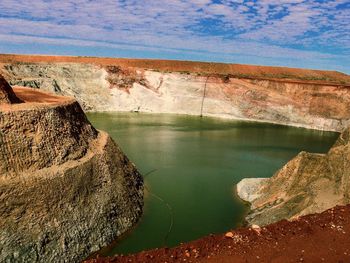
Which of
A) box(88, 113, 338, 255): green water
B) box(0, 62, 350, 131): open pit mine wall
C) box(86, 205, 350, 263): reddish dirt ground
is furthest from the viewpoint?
box(0, 62, 350, 131): open pit mine wall

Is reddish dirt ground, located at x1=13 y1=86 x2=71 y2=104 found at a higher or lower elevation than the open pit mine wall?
higher

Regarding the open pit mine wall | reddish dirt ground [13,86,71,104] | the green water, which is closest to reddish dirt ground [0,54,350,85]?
the open pit mine wall

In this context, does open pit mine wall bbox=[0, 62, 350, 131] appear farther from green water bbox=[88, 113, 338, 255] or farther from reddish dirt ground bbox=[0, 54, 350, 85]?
reddish dirt ground bbox=[0, 54, 350, 85]

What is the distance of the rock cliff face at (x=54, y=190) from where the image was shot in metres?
13.5

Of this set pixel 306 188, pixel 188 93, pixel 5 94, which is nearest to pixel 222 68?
pixel 188 93

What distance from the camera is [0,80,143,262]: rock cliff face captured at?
1354 cm

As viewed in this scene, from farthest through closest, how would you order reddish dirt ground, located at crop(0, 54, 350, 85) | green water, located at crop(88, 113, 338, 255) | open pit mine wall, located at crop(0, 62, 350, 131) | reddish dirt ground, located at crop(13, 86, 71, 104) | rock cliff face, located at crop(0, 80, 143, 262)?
reddish dirt ground, located at crop(0, 54, 350, 85) < open pit mine wall, located at crop(0, 62, 350, 131) < reddish dirt ground, located at crop(13, 86, 71, 104) < green water, located at crop(88, 113, 338, 255) < rock cliff face, located at crop(0, 80, 143, 262)

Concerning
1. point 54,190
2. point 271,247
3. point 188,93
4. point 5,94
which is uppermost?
point 5,94

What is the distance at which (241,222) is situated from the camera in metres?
19.2

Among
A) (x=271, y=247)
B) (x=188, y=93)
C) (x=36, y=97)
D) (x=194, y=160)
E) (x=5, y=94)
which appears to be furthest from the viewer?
(x=188, y=93)

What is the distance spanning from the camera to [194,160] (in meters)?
31.1

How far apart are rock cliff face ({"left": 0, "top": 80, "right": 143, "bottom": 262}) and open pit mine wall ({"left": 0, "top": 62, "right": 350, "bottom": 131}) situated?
43255mm

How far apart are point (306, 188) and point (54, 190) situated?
12.3m

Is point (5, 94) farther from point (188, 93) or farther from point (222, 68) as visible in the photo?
point (222, 68)
